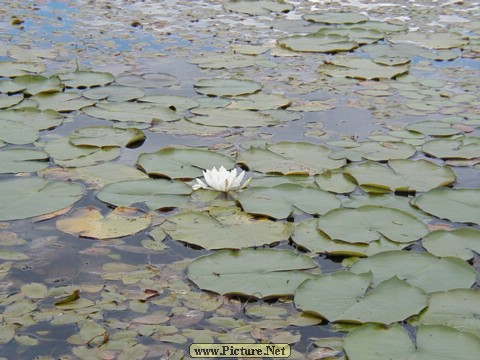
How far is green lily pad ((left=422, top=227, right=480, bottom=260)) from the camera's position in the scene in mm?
3166

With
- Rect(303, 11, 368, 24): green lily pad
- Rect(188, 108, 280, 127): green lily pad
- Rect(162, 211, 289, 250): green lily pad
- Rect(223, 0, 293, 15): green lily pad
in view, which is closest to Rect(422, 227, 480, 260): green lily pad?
Rect(162, 211, 289, 250): green lily pad

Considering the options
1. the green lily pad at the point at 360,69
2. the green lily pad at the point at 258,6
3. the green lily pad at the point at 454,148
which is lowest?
the green lily pad at the point at 454,148

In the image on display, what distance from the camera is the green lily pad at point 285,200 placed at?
11.5ft

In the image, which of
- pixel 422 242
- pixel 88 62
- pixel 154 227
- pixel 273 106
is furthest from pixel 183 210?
pixel 88 62

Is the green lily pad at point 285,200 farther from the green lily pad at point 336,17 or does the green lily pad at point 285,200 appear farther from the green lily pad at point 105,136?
the green lily pad at point 336,17

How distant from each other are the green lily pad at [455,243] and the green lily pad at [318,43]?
3286 millimetres

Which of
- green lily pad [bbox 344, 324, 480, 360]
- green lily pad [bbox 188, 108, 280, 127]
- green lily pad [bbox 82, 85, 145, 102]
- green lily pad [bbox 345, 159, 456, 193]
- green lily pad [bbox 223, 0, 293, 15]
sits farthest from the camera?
green lily pad [bbox 223, 0, 293, 15]

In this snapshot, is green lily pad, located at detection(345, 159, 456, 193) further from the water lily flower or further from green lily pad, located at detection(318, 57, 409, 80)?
green lily pad, located at detection(318, 57, 409, 80)

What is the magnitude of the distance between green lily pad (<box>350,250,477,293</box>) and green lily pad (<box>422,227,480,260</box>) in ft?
0.31

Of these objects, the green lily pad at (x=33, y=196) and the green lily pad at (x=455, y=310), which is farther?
the green lily pad at (x=33, y=196)

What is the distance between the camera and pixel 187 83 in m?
5.40

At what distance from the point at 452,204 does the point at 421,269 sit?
682 mm

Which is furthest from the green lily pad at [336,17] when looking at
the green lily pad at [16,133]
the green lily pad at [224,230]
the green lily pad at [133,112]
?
the green lily pad at [224,230]

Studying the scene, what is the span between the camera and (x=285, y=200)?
11.7ft
